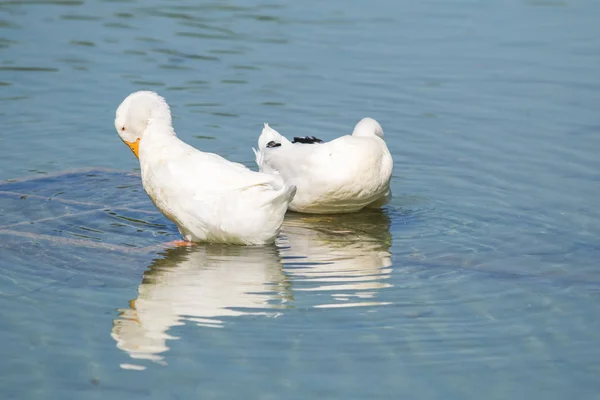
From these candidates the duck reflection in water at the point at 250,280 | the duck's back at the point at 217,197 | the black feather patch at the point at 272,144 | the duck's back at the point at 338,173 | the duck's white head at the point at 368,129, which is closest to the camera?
the duck reflection in water at the point at 250,280

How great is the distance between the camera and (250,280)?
7.76 meters

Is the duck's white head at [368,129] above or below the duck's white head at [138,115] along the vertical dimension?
below

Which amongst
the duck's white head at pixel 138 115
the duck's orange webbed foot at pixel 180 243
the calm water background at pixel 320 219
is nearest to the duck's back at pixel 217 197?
the duck's orange webbed foot at pixel 180 243

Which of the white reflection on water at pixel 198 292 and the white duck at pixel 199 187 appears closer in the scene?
the white reflection on water at pixel 198 292

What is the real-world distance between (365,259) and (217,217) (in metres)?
1.19

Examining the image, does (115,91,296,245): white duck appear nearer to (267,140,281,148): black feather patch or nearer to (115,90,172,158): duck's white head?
(115,90,172,158): duck's white head

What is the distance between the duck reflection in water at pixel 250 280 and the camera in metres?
6.93

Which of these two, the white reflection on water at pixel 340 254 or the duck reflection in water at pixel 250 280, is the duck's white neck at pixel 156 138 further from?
the white reflection on water at pixel 340 254

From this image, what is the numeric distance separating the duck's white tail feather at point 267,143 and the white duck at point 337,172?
170 mm

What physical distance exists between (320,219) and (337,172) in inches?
22.6

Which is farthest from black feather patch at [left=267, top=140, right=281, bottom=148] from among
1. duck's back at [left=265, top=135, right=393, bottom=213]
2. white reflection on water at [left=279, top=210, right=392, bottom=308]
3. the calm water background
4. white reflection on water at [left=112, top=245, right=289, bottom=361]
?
white reflection on water at [left=112, top=245, right=289, bottom=361]

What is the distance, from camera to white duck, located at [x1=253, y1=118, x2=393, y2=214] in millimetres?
9305

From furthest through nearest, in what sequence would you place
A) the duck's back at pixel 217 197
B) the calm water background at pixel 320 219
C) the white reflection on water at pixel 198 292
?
1. the duck's back at pixel 217 197
2. the white reflection on water at pixel 198 292
3. the calm water background at pixel 320 219

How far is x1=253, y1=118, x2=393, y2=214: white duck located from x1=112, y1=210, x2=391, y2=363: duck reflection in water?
Answer: 30 cm
